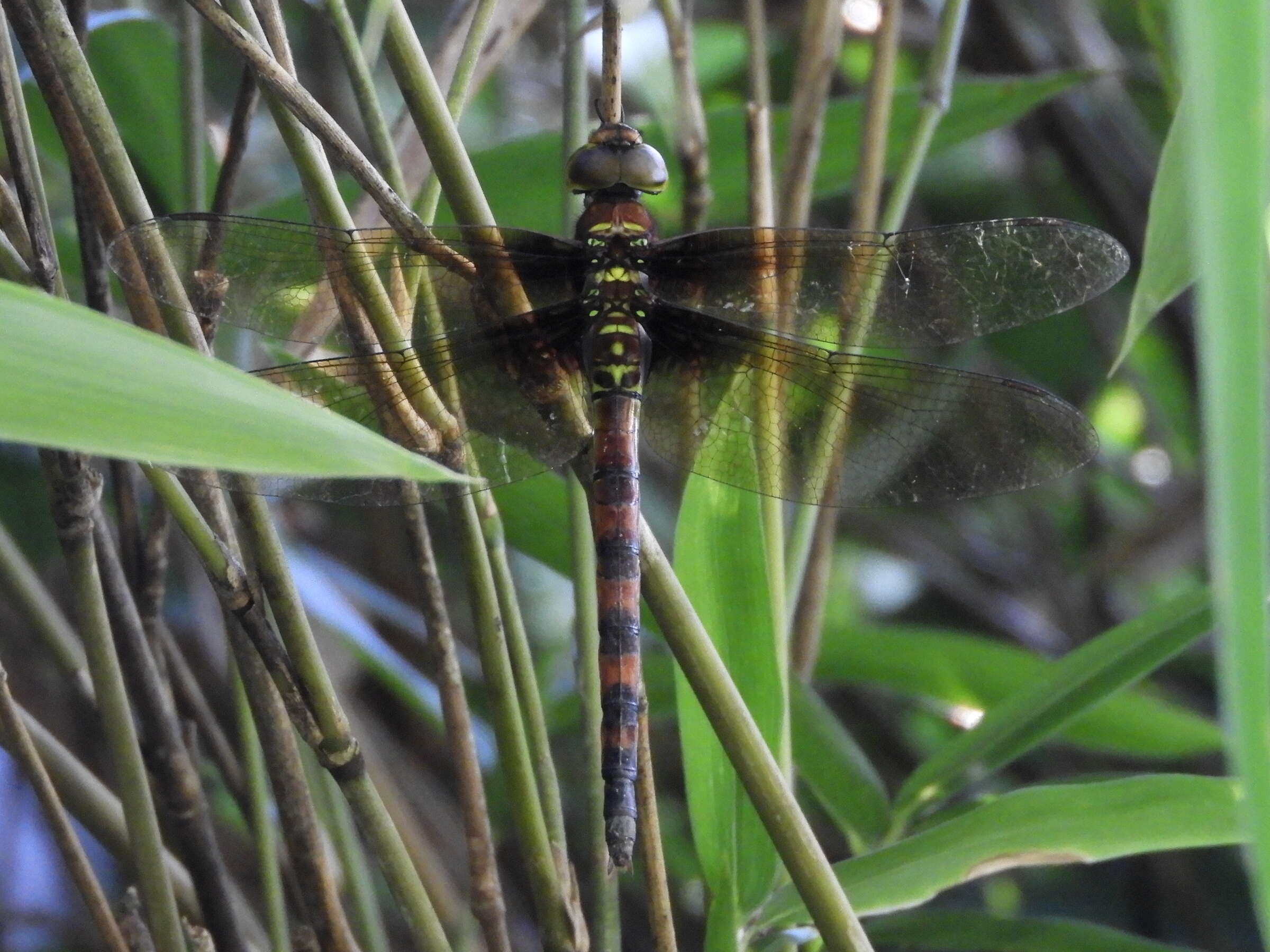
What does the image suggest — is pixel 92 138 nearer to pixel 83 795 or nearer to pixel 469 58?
pixel 469 58

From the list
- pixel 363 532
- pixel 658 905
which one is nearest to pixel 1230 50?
pixel 658 905

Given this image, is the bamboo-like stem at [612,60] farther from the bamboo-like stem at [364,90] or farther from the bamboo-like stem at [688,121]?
the bamboo-like stem at [688,121]

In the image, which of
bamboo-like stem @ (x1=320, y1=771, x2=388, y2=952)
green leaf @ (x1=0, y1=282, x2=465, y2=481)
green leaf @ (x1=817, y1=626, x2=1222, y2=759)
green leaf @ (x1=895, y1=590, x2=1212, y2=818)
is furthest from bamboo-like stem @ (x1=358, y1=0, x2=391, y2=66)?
green leaf @ (x1=817, y1=626, x2=1222, y2=759)

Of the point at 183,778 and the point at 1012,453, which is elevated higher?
the point at 1012,453

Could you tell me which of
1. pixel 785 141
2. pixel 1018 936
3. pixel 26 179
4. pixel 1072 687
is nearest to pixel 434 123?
pixel 26 179

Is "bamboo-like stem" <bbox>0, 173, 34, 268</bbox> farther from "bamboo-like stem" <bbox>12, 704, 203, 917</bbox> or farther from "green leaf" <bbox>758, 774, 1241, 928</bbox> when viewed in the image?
"green leaf" <bbox>758, 774, 1241, 928</bbox>

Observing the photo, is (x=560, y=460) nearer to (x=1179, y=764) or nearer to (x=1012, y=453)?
(x=1012, y=453)

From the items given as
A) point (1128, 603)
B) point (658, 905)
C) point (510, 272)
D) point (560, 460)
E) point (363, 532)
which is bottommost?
point (658, 905)

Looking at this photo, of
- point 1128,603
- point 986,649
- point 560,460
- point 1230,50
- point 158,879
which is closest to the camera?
point 1230,50
